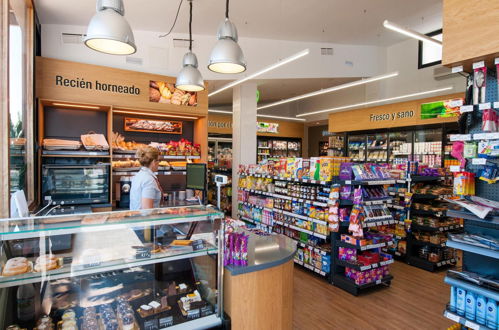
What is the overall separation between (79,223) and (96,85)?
3.85 meters

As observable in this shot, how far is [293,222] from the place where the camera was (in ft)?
17.7

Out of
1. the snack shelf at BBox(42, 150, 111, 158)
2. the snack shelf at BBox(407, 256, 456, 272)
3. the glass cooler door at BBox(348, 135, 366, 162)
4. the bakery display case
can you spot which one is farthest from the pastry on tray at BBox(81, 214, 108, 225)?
the glass cooler door at BBox(348, 135, 366, 162)

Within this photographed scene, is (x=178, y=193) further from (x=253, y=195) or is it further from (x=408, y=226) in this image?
(x=408, y=226)

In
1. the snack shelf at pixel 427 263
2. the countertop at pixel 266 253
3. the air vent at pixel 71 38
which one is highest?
the air vent at pixel 71 38

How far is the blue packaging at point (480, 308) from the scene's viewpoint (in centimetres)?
236

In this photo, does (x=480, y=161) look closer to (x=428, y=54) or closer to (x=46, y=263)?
(x=46, y=263)

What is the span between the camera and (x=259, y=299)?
2221 mm

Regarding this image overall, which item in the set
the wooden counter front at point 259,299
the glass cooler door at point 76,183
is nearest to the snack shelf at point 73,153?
the glass cooler door at point 76,183

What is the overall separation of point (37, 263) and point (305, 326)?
109 inches

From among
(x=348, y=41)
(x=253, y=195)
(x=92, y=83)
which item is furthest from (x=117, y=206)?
(x=348, y=41)

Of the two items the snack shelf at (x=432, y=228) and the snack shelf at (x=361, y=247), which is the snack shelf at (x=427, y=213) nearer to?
the snack shelf at (x=432, y=228)

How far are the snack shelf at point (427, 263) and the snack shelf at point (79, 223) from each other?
4.78 metres

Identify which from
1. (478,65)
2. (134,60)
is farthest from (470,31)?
(134,60)

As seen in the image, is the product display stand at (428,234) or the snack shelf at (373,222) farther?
the product display stand at (428,234)
